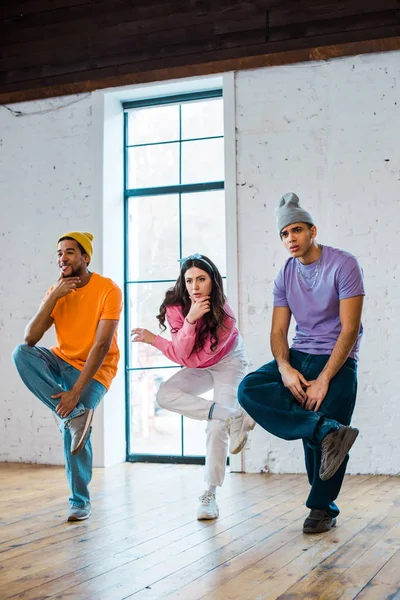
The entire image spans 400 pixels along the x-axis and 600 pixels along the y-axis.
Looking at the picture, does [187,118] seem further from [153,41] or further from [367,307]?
[367,307]

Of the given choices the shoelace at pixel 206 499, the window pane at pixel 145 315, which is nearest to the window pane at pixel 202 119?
the window pane at pixel 145 315

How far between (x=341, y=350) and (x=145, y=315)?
8.37 ft

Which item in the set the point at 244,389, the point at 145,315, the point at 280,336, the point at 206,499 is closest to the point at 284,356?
the point at 280,336

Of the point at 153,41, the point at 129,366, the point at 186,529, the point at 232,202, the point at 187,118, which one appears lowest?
the point at 186,529

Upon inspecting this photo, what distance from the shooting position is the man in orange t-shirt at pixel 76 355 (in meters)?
3.54

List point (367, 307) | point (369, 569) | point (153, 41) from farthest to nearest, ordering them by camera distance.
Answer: point (153, 41), point (367, 307), point (369, 569)

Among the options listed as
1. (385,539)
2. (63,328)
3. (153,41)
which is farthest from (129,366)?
(385,539)

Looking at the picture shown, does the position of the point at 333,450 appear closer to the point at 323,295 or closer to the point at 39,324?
the point at 323,295

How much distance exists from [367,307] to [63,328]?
1.98m

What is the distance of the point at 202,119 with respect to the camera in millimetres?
5418

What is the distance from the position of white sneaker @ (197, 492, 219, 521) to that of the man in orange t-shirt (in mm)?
553

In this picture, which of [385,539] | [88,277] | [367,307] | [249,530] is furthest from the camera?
[367,307]

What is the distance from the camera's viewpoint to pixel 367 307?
4684 millimetres

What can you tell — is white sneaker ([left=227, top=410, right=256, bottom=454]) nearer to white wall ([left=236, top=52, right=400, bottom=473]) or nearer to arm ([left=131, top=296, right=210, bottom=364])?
arm ([left=131, top=296, right=210, bottom=364])
